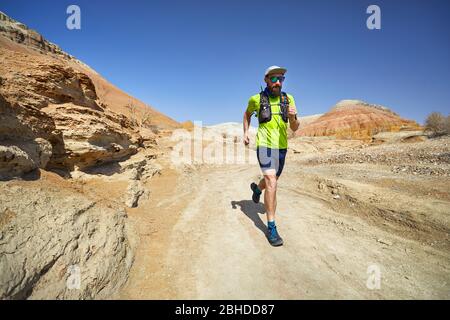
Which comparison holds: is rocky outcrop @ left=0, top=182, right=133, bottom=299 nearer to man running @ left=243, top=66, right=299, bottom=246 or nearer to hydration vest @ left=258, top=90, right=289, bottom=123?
man running @ left=243, top=66, right=299, bottom=246

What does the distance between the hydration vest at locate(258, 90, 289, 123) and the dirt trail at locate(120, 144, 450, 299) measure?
1.91 metres

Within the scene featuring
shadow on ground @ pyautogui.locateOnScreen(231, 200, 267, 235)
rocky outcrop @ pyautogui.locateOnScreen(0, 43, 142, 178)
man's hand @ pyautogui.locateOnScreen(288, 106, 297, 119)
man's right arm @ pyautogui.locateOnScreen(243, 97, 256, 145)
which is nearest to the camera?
rocky outcrop @ pyautogui.locateOnScreen(0, 43, 142, 178)

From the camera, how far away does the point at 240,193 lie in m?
→ 6.56

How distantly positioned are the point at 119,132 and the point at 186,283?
219 inches

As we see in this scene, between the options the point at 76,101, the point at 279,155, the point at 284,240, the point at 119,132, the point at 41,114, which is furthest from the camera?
the point at 119,132

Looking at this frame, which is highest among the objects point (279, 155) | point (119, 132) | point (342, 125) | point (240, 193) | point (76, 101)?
point (342, 125)

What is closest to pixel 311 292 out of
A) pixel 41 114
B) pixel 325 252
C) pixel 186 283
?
pixel 325 252

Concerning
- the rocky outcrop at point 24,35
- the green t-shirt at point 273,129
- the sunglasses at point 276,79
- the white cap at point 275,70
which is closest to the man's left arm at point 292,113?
the green t-shirt at point 273,129

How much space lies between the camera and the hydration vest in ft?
13.0

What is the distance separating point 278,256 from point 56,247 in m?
2.69

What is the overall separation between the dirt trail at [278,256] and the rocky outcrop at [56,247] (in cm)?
33

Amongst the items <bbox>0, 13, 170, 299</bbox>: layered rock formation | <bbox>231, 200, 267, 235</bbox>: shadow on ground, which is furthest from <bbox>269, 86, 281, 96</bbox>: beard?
<bbox>0, 13, 170, 299</bbox>: layered rock formation

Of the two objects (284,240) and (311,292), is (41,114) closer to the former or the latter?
(284,240)

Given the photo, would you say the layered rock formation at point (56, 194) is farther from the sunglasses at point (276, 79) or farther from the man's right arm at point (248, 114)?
the sunglasses at point (276, 79)
